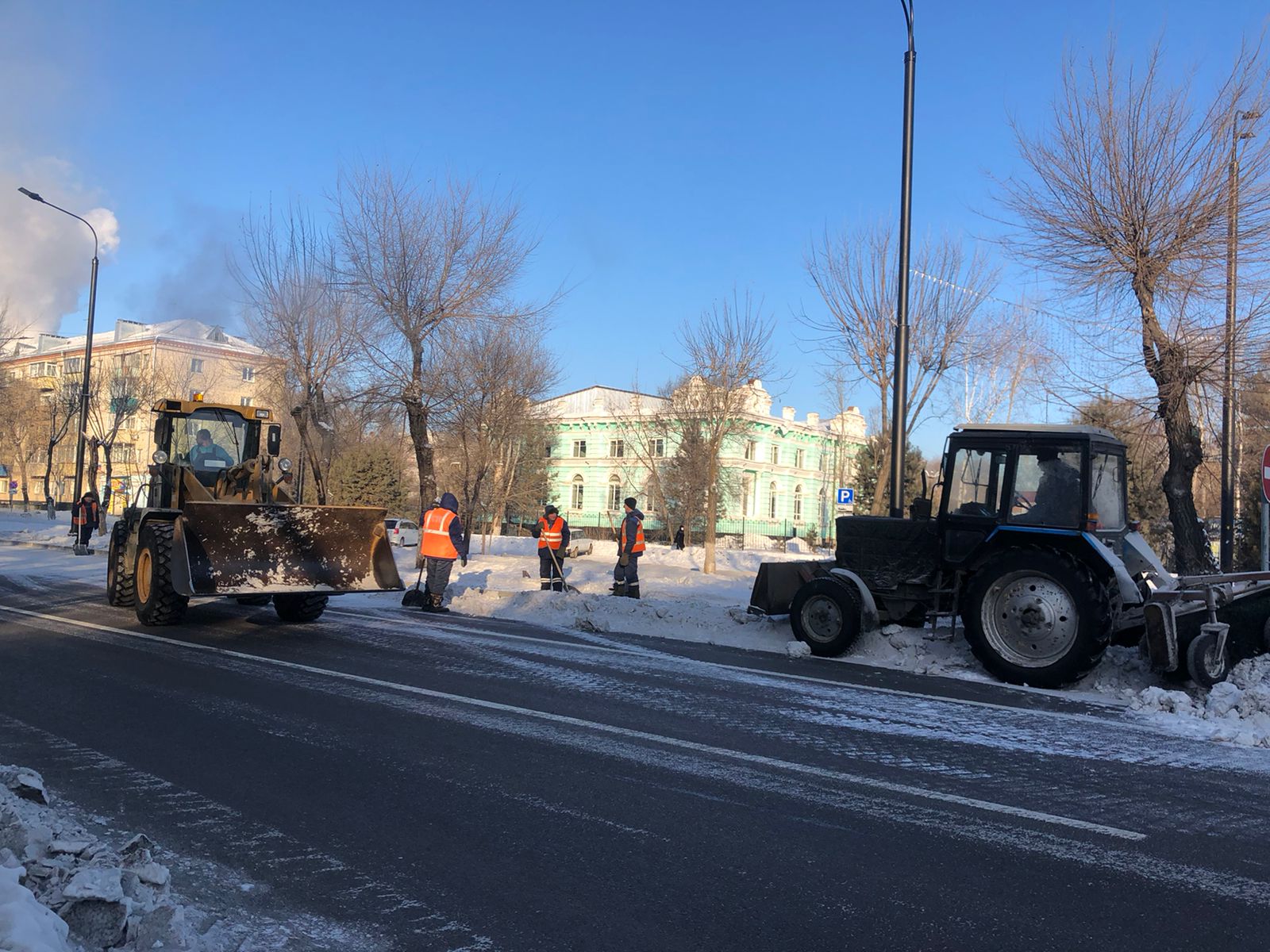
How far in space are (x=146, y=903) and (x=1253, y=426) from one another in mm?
25799

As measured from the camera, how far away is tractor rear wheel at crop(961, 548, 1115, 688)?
8.96 metres

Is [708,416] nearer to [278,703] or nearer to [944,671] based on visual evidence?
[944,671]

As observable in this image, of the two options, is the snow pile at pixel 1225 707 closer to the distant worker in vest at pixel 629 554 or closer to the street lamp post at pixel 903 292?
the street lamp post at pixel 903 292

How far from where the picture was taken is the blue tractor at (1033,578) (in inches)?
351

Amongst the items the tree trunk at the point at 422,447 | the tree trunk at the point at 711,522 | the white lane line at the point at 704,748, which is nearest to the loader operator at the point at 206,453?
the white lane line at the point at 704,748

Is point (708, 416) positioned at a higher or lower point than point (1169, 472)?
higher

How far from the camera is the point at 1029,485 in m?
9.86

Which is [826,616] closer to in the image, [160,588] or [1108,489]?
[1108,489]

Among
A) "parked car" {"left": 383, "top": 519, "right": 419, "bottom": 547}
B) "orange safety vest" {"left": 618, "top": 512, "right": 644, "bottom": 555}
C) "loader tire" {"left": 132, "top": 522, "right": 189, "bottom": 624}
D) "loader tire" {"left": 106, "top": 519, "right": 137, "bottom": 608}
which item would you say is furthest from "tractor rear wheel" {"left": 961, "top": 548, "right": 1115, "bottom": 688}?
"parked car" {"left": 383, "top": 519, "right": 419, "bottom": 547}

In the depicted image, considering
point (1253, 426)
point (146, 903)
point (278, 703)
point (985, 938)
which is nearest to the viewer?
point (146, 903)

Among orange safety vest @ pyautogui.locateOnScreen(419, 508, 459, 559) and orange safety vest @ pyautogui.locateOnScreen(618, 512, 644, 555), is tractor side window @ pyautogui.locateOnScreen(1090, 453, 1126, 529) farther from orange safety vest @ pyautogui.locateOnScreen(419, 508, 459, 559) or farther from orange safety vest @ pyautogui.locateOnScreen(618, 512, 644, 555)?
orange safety vest @ pyautogui.locateOnScreen(419, 508, 459, 559)

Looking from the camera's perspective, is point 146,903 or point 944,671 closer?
point 146,903

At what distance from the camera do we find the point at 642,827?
477cm

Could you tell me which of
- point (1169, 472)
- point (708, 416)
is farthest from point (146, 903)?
point (708, 416)
